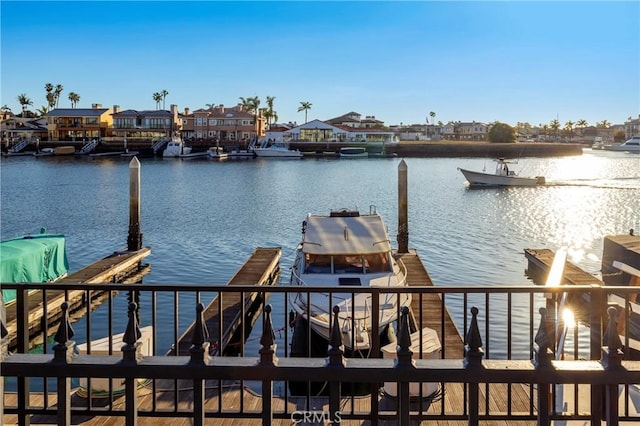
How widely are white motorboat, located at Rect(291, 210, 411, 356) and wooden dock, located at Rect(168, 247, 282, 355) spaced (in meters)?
1.56

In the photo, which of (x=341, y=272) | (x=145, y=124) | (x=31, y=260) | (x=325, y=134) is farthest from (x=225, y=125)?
(x=341, y=272)

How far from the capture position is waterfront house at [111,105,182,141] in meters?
123

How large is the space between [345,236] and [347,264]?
84 centimetres

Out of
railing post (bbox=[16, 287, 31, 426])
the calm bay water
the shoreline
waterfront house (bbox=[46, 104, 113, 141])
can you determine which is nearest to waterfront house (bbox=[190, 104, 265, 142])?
the shoreline

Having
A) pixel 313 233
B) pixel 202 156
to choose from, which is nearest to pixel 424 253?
pixel 313 233

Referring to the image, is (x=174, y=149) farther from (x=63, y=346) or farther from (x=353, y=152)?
(x=63, y=346)

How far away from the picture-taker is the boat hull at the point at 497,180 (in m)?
66.4

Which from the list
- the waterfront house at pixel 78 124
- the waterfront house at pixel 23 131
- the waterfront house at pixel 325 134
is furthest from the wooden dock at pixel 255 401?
the waterfront house at pixel 23 131

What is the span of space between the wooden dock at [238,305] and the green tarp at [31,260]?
233 inches

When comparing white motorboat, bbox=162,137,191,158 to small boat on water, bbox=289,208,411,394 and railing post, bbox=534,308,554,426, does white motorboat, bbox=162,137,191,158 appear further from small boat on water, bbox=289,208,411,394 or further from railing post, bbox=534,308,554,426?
railing post, bbox=534,308,554,426

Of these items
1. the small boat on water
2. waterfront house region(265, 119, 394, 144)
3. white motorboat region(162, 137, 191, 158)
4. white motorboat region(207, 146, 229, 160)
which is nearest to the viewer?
the small boat on water

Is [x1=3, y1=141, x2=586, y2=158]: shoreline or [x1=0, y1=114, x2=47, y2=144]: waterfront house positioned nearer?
[x1=3, y1=141, x2=586, y2=158]: shoreline

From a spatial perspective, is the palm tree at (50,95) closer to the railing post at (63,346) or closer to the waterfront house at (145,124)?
the waterfront house at (145,124)

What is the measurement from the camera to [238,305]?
54.6 feet
